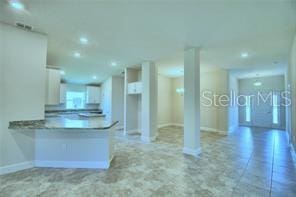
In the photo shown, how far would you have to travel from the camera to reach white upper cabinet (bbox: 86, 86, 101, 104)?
911cm

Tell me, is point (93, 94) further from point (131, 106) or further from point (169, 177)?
point (169, 177)

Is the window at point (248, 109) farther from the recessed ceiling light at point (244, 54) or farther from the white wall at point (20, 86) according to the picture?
the white wall at point (20, 86)

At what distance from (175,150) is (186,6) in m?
3.60

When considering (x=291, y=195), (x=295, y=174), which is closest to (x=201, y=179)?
(x=291, y=195)

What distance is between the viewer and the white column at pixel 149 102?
5684 mm

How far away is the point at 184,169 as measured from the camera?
331 cm

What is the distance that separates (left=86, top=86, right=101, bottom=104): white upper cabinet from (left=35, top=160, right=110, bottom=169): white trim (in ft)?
19.5

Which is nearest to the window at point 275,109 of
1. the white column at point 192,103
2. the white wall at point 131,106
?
the white column at point 192,103

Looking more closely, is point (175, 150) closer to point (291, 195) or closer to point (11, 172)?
point (291, 195)

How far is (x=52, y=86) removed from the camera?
4074mm

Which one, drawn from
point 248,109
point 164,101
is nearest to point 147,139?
point 164,101

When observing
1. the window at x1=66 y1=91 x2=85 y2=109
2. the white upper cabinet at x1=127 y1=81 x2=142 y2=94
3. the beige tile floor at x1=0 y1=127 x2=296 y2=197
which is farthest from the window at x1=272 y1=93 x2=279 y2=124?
the window at x1=66 y1=91 x2=85 y2=109

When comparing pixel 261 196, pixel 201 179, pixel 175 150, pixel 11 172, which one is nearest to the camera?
pixel 261 196

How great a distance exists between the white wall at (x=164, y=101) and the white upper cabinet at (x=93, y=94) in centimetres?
372
